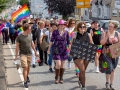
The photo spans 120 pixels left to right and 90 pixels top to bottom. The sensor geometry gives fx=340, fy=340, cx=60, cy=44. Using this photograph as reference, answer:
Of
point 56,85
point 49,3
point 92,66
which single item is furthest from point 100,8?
point 56,85

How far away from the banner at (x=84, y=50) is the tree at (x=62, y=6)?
5227 cm

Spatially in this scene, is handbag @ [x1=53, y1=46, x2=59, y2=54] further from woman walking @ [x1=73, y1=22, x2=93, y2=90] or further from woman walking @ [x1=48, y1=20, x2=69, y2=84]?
woman walking @ [x1=73, y1=22, x2=93, y2=90]

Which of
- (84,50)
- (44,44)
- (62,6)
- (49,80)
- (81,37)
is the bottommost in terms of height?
(49,80)

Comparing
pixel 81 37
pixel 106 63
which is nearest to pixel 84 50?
pixel 81 37

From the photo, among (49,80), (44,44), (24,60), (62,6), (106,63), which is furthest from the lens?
(62,6)

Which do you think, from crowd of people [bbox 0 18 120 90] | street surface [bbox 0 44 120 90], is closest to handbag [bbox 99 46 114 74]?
crowd of people [bbox 0 18 120 90]

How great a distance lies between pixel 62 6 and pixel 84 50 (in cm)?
5258

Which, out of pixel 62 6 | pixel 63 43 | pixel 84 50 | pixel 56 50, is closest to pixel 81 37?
pixel 84 50

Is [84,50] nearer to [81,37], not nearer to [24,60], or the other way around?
[81,37]

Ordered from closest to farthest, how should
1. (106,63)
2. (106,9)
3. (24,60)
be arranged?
1. (106,63)
2. (24,60)
3. (106,9)

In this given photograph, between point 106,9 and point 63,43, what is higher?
point 63,43

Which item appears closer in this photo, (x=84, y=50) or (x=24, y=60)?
(x=84, y=50)

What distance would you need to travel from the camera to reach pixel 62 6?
59.8m

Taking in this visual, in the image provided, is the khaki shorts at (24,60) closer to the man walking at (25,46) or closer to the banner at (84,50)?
the man walking at (25,46)
